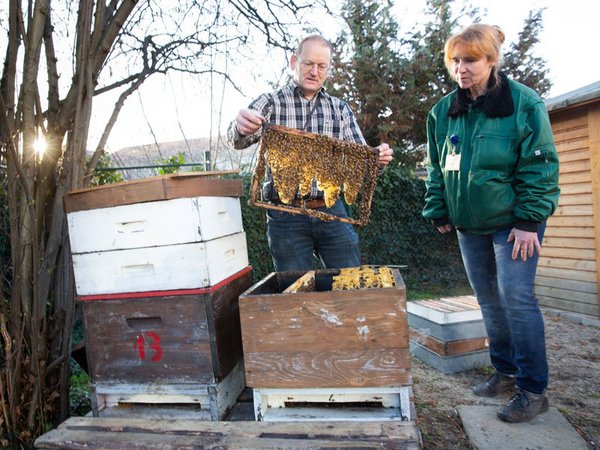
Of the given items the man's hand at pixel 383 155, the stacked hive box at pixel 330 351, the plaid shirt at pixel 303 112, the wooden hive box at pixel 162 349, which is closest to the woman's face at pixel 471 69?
the man's hand at pixel 383 155

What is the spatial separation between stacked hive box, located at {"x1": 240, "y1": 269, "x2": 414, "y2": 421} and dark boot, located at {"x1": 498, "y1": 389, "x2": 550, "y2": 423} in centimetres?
73

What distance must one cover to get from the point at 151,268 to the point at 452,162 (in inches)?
58.3

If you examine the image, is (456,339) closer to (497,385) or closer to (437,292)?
(497,385)

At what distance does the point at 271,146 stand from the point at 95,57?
37.8 inches

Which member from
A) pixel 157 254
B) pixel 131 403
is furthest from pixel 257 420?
pixel 157 254

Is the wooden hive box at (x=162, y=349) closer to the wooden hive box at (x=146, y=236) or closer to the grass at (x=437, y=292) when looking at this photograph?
the wooden hive box at (x=146, y=236)

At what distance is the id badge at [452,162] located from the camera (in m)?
2.14

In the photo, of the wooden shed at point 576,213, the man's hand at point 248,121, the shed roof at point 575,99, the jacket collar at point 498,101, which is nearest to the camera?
the man's hand at point 248,121

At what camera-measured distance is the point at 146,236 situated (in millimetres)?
1713

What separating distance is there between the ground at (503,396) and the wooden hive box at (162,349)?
3.42 feet

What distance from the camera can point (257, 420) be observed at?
162 centimetres

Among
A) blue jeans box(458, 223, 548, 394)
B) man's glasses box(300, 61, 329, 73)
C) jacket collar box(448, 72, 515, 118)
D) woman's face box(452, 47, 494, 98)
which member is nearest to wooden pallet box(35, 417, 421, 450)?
blue jeans box(458, 223, 548, 394)

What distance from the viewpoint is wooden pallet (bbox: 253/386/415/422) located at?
1.57 meters

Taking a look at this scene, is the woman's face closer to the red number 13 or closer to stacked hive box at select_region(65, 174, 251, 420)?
stacked hive box at select_region(65, 174, 251, 420)
